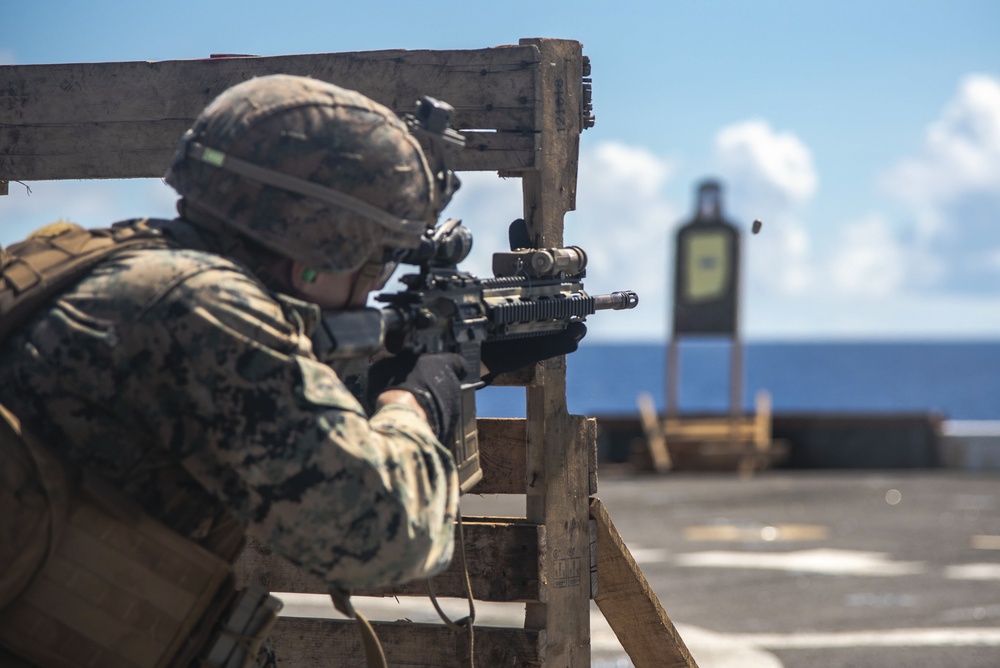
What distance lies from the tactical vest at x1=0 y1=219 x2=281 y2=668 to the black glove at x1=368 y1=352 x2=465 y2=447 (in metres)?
0.60

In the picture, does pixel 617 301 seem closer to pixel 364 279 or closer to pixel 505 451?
pixel 505 451

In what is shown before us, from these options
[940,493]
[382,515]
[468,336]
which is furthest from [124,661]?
[940,493]

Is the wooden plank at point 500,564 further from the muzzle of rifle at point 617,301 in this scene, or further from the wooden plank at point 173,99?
the wooden plank at point 173,99

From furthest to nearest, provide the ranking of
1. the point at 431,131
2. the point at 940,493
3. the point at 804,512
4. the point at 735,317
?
1. the point at 735,317
2. the point at 940,493
3. the point at 804,512
4. the point at 431,131

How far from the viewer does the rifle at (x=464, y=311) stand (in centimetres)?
280

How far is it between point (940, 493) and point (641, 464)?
191 inches

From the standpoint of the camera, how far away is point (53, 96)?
13.9ft

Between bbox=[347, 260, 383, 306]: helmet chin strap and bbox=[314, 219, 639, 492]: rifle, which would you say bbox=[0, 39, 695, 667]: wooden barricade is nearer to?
bbox=[314, 219, 639, 492]: rifle

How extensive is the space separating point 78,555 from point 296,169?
952mm

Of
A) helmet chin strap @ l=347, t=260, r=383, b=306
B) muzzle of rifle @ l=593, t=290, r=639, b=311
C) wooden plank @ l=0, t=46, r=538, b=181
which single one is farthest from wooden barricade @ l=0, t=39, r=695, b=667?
helmet chin strap @ l=347, t=260, r=383, b=306

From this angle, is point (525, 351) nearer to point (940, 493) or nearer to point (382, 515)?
point (382, 515)

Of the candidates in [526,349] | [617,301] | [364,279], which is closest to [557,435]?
[526,349]

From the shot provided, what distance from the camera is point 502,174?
13.1 ft

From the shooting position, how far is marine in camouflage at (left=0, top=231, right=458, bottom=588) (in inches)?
89.1
